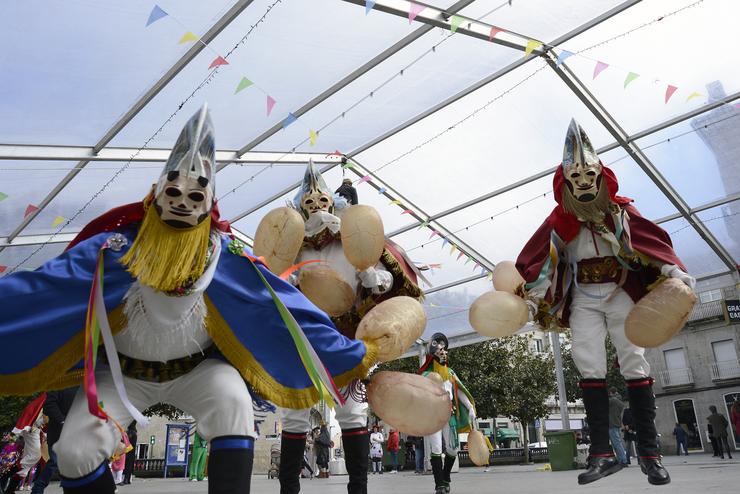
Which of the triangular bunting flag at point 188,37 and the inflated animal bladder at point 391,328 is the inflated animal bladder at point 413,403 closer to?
the inflated animal bladder at point 391,328

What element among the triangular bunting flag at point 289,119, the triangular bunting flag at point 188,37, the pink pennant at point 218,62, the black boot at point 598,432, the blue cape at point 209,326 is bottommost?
the black boot at point 598,432

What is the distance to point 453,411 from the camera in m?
7.46

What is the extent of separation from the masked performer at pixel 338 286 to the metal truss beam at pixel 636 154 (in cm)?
478

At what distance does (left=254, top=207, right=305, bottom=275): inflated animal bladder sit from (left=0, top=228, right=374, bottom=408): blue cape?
2.82ft

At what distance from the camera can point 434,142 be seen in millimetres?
9531

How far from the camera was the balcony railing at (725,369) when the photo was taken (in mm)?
25719

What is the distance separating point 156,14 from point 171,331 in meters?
4.59

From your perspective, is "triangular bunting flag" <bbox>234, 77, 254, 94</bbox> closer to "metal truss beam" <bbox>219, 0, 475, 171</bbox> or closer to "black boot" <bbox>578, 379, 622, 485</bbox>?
"metal truss beam" <bbox>219, 0, 475, 171</bbox>

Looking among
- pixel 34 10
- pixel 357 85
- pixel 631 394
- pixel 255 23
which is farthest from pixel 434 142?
pixel 631 394

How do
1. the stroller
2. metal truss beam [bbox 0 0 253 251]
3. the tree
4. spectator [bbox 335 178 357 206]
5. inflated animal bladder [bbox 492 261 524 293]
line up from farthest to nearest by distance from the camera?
1. the tree
2. the stroller
3. metal truss beam [bbox 0 0 253 251]
4. spectator [bbox 335 178 357 206]
5. inflated animal bladder [bbox 492 261 524 293]

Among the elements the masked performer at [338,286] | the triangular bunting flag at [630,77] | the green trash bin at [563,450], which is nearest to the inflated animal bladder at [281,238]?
the masked performer at [338,286]

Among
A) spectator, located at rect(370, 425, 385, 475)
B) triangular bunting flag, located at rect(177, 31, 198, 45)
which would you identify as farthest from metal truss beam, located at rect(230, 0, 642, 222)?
spectator, located at rect(370, 425, 385, 475)

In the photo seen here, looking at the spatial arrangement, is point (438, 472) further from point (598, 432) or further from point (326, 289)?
point (326, 289)

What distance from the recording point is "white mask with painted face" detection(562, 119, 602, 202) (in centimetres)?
372
